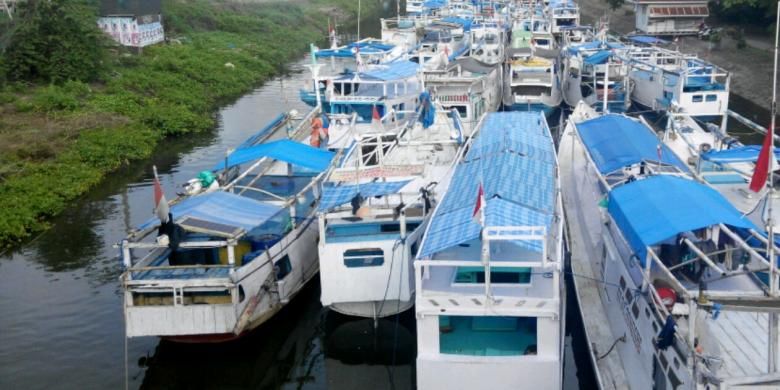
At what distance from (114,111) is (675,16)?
4262 centimetres

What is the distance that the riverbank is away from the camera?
2533cm

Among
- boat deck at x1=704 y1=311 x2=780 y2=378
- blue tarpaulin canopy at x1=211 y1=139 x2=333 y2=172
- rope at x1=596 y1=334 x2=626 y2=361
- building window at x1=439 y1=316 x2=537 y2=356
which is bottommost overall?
rope at x1=596 y1=334 x2=626 y2=361

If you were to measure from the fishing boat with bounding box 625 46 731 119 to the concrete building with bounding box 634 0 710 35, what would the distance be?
1042 inches

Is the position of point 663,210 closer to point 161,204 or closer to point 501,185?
point 501,185

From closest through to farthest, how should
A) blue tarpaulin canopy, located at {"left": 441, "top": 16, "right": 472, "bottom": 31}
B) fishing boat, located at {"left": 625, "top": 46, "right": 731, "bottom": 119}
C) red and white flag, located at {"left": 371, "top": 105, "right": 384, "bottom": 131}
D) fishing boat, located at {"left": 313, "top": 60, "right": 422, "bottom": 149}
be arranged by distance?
red and white flag, located at {"left": 371, "top": 105, "right": 384, "bottom": 131}
fishing boat, located at {"left": 313, "top": 60, "right": 422, "bottom": 149}
fishing boat, located at {"left": 625, "top": 46, "right": 731, "bottom": 119}
blue tarpaulin canopy, located at {"left": 441, "top": 16, "right": 472, "bottom": 31}

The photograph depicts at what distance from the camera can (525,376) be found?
12070 millimetres

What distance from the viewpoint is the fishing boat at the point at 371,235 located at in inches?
599

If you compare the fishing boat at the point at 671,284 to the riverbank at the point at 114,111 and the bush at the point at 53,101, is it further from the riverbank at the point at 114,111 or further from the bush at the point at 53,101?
the bush at the point at 53,101

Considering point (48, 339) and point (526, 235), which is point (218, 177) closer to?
point (48, 339)

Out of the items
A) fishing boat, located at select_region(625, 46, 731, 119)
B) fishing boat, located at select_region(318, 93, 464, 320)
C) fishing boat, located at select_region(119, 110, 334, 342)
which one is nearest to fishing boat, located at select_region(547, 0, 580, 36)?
fishing boat, located at select_region(625, 46, 731, 119)

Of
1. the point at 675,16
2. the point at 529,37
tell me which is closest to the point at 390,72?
the point at 529,37

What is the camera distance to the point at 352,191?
53.1 feet

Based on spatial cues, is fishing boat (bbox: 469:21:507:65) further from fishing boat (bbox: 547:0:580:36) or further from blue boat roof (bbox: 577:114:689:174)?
blue boat roof (bbox: 577:114:689:174)

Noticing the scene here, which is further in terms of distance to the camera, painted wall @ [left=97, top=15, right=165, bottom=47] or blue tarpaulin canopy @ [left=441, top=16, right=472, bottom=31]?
painted wall @ [left=97, top=15, right=165, bottom=47]
